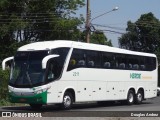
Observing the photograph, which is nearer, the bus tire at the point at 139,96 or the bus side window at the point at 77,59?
the bus side window at the point at 77,59

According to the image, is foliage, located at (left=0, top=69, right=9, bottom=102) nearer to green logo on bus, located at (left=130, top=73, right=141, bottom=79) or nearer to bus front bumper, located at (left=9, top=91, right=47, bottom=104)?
green logo on bus, located at (left=130, top=73, right=141, bottom=79)

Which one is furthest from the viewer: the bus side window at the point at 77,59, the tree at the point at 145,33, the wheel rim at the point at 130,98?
the tree at the point at 145,33

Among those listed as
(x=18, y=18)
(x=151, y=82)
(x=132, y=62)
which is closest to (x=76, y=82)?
(x=132, y=62)

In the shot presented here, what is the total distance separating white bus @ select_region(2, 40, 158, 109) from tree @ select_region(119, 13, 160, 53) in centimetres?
5439

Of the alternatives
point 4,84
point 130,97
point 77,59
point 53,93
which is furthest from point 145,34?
point 53,93

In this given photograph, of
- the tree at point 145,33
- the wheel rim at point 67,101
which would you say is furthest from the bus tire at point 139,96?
the tree at point 145,33

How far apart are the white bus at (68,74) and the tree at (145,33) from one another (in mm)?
54387

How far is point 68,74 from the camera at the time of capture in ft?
79.5

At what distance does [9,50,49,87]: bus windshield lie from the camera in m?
23.0

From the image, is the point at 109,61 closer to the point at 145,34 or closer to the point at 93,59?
the point at 93,59

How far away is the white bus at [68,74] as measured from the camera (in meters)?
23.0

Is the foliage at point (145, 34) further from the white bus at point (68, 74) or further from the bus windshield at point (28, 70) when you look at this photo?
the bus windshield at point (28, 70)

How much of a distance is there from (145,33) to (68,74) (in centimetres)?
6226

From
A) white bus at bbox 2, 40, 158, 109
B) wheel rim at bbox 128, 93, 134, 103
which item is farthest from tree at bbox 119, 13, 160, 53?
white bus at bbox 2, 40, 158, 109
